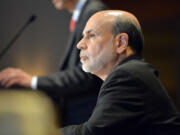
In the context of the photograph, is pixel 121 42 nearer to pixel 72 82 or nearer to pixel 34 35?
pixel 72 82

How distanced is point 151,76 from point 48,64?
157 centimetres

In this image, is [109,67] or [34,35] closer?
[109,67]


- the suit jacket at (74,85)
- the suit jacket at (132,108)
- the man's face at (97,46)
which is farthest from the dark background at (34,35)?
the suit jacket at (132,108)

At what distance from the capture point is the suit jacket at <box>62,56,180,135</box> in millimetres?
1076

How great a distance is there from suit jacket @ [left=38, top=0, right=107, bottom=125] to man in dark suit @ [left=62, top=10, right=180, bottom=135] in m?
0.39

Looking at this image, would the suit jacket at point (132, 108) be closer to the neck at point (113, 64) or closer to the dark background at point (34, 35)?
the neck at point (113, 64)

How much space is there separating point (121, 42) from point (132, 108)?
234mm

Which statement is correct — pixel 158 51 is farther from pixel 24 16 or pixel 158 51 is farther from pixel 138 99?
pixel 138 99

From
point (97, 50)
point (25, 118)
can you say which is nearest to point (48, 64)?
point (97, 50)

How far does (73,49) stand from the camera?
1.76m

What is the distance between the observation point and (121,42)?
124 cm

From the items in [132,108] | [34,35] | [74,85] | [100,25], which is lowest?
[34,35]

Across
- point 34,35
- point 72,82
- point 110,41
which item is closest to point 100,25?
point 110,41

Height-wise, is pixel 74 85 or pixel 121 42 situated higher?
pixel 121 42
